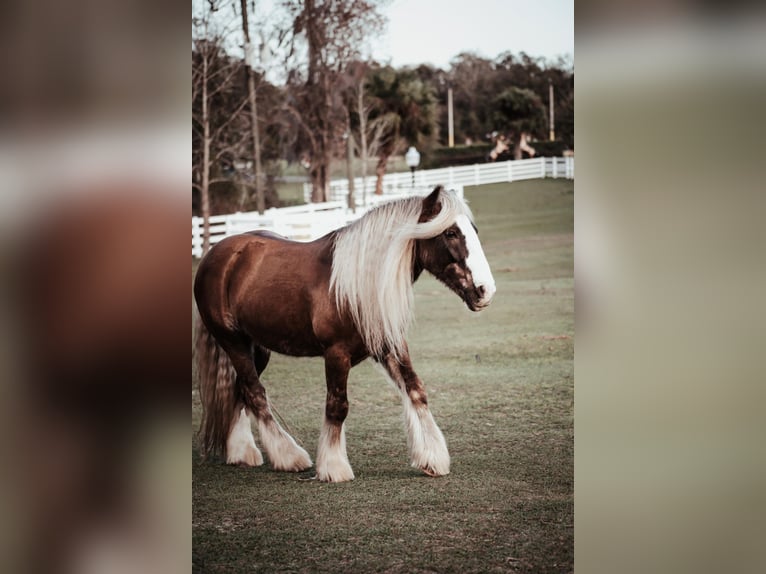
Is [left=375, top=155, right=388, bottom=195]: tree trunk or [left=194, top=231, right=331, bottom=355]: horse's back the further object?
[left=375, top=155, right=388, bottom=195]: tree trunk

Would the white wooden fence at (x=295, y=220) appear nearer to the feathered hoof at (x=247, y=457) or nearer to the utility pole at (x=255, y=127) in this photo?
the utility pole at (x=255, y=127)

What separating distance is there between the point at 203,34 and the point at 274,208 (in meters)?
0.94

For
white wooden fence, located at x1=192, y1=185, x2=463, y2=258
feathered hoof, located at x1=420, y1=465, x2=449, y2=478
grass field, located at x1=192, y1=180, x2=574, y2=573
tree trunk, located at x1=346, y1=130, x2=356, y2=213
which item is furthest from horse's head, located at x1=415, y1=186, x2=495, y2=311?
feathered hoof, located at x1=420, y1=465, x2=449, y2=478

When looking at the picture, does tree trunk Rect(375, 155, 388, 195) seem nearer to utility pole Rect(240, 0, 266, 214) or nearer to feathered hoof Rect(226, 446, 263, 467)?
utility pole Rect(240, 0, 266, 214)

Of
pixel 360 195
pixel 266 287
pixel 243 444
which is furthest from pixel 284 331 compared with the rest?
pixel 360 195

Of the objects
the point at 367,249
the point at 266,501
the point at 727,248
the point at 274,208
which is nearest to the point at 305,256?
the point at 367,249

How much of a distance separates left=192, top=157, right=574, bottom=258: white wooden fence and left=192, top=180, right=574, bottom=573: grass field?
85 millimetres

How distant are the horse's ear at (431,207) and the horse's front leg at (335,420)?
2.23 ft

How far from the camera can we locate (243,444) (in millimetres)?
3971

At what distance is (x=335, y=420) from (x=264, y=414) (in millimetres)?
359

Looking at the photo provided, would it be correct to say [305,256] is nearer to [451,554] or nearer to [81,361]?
[81,361]

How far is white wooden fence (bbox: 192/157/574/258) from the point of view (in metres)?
4.05

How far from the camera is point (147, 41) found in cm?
305

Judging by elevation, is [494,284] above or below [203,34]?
below
